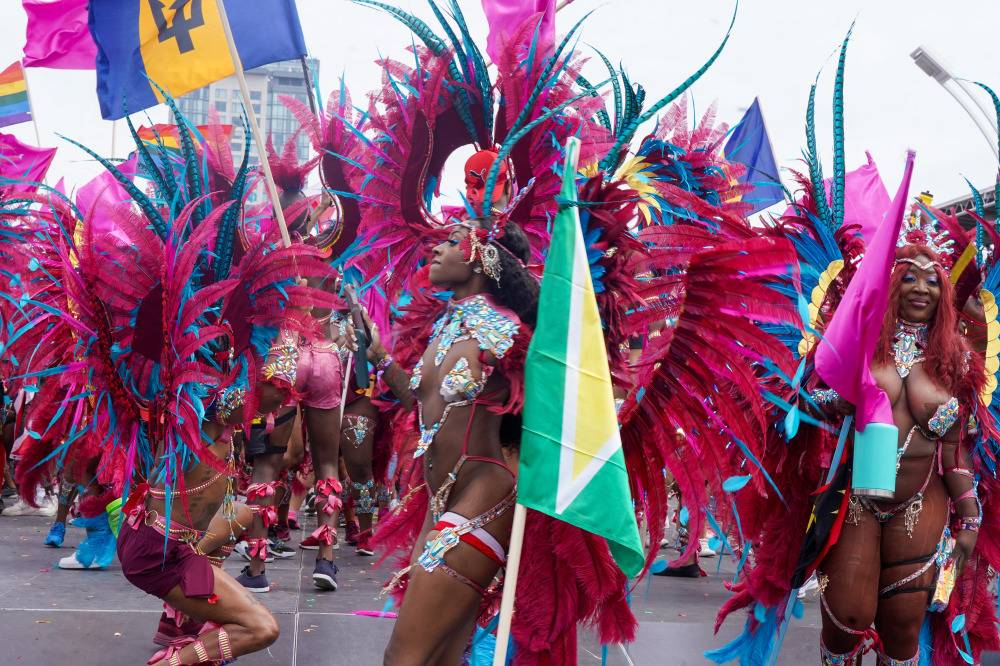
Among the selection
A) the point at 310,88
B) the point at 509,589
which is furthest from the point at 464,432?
the point at 310,88

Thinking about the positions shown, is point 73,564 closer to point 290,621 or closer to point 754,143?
point 290,621

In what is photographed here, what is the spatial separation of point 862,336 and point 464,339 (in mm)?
1588

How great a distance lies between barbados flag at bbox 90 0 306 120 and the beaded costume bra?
3.16m

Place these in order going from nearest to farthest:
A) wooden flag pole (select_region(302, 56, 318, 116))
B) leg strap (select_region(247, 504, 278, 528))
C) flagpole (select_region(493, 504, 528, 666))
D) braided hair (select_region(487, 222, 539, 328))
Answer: flagpole (select_region(493, 504, 528, 666)), braided hair (select_region(487, 222, 539, 328)), wooden flag pole (select_region(302, 56, 318, 116)), leg strap (select_region(247, 504, 278, 528))

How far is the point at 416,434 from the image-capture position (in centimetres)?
409

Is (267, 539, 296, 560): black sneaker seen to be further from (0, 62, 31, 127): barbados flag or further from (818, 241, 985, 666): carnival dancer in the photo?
(0, 62, 31, 127): barbados flag

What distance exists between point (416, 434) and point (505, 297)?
29.7 inches

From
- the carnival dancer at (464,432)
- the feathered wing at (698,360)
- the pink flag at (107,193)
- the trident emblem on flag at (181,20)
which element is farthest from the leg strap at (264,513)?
the feathered wing at (698,360)

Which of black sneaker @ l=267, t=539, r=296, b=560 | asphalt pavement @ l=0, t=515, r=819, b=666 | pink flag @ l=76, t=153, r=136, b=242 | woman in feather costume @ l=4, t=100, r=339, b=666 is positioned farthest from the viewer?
black sneaker @ l=267, t=539, r=296, b=560

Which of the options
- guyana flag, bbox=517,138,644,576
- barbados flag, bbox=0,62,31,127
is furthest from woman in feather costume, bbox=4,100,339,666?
barbados flag, bbox=0,62,31,127

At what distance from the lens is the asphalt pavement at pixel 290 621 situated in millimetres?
5055

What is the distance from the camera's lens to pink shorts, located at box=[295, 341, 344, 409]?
6699 mm

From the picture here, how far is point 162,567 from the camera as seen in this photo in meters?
3.95

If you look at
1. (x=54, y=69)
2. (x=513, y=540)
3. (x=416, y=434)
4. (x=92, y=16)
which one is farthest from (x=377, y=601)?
(x=54, y=69)
